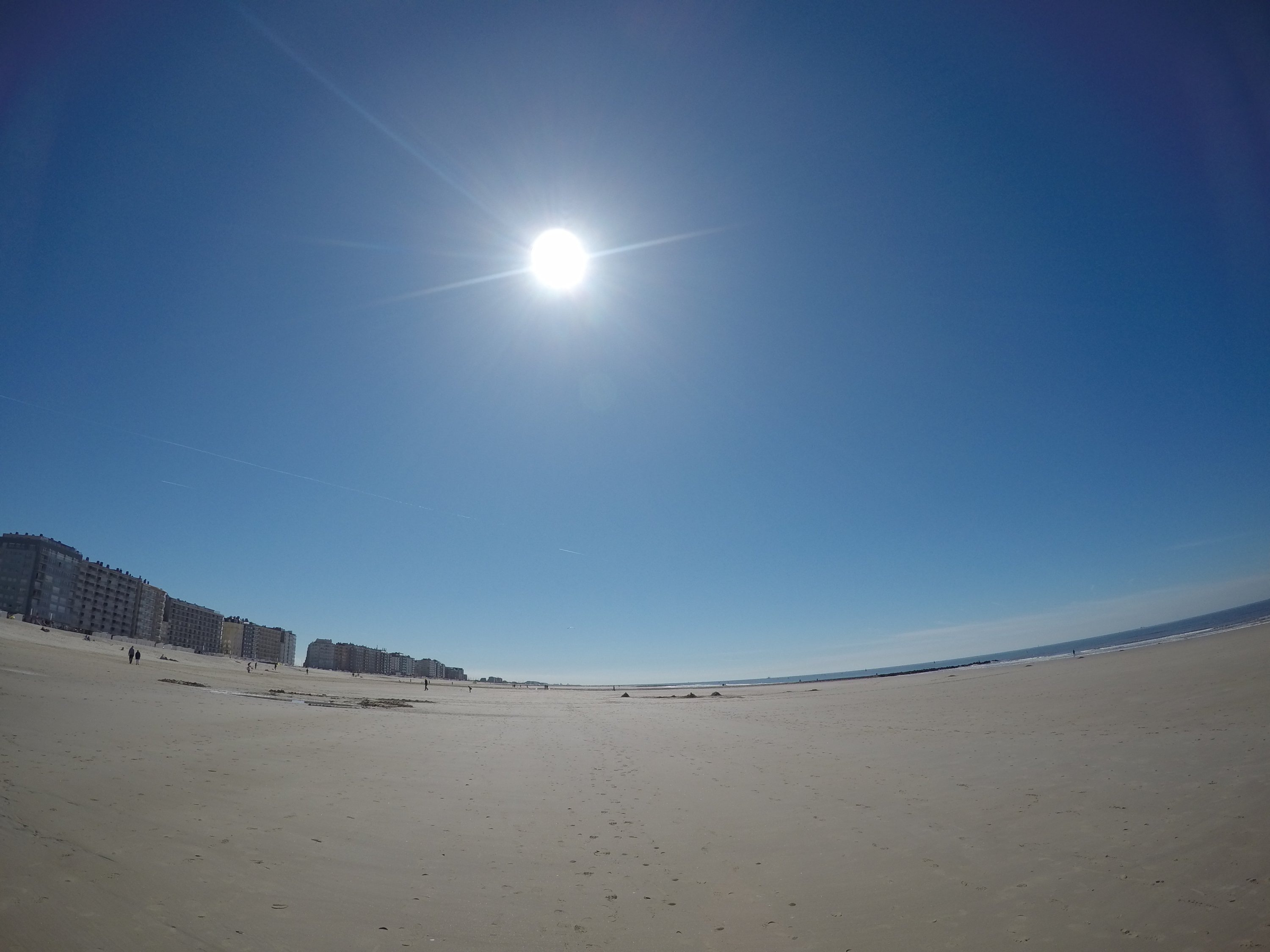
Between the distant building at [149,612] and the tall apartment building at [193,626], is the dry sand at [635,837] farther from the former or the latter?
the tall apartment building at [193,626]

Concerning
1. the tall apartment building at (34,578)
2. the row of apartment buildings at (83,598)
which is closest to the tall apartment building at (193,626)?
the row of apartment buildings at (83,598)

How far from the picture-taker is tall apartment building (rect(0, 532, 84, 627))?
12369 cm

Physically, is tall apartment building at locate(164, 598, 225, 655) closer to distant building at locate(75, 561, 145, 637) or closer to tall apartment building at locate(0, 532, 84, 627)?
distant building at locate(75, 561, 145, 637)

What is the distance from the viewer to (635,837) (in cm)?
967

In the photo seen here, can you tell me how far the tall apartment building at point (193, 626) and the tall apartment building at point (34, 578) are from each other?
43.3 m

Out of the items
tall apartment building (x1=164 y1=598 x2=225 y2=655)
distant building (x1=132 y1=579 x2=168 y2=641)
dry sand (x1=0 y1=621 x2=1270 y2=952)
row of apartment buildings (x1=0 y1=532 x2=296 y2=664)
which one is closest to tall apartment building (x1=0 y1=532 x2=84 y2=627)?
row of apartment buildings (x1=0 y1=532 x2=296 y2=664)

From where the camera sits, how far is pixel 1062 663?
6022cm

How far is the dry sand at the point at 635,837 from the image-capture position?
596 centimetres

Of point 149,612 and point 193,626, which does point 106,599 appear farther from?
point 193,626

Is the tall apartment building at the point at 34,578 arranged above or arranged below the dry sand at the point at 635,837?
above

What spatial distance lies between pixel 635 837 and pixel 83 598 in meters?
199

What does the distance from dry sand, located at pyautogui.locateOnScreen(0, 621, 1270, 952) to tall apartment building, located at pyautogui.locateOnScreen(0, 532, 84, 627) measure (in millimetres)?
159785

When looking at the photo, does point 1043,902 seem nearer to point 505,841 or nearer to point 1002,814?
point 1002,814

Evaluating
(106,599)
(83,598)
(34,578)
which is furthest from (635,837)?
(106,599)
